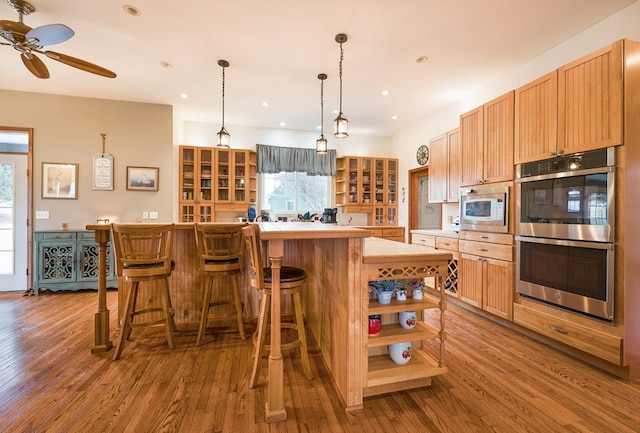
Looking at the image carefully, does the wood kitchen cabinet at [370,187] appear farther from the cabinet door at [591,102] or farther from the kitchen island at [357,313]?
the kitchen island at [357,313]

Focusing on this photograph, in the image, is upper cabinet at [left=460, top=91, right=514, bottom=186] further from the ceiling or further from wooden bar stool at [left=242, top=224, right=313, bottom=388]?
wooden bar stool at [left=242, top=224, right=313, bottom=388]

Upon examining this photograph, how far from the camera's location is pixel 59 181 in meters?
4.39

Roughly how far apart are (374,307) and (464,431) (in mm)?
779

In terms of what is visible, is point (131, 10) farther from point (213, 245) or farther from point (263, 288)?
point (263, 288)

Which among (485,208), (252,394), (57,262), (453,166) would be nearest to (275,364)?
(252,394)

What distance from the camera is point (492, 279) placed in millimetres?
3080

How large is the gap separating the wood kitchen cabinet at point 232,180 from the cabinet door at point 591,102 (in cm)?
472

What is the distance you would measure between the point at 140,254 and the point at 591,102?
381 cm

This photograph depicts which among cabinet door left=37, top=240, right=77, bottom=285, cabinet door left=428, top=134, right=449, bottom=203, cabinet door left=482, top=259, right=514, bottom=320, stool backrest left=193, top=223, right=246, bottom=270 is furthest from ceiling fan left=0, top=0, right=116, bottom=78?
cabinet door left=428, top=134, right=449, bottom=203

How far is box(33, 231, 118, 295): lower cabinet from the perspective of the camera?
4.12 meters

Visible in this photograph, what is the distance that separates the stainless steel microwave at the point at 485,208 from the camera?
9.76ft

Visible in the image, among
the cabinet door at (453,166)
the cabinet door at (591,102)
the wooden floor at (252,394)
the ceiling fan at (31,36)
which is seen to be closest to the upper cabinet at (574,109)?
the cabinet door at (591,102)

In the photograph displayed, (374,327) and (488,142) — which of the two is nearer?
(374,327)

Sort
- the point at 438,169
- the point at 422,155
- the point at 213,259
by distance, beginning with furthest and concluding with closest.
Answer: the point at 422,155, the point at 438,169, the point at 213,259
